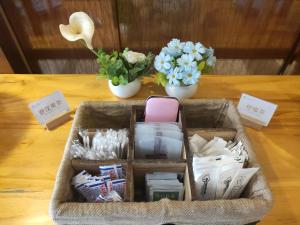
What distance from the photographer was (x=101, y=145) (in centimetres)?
63

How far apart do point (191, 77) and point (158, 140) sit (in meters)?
0.27

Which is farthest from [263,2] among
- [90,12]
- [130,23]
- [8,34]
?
[8,34]

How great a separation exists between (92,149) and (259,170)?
0.42m

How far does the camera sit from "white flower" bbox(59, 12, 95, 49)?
0.84 metres

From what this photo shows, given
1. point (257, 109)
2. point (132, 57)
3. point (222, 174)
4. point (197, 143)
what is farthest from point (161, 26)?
point (222, 174)

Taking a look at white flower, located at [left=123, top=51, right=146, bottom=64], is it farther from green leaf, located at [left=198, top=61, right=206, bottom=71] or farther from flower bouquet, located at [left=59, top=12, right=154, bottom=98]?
green leaf, located at [left=198, top=61, right=206, bottom=71]

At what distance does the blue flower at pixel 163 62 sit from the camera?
2.58ft

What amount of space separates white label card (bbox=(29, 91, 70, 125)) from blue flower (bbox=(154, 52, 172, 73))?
0.36 meters

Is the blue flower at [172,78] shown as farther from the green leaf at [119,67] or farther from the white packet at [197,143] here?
the white packet at [197,143]

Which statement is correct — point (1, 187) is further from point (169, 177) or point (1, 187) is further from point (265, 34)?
point (265, 34)

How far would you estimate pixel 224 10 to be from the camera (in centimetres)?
117

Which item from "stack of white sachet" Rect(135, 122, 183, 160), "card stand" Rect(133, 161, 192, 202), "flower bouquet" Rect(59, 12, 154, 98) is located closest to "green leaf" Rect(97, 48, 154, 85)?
"flower bouquet" Rect(59, 12, 154, 98)

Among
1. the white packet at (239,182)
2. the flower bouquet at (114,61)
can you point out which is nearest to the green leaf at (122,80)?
the flower bouquet at (114,61)

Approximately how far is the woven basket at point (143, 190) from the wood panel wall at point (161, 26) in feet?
2.14
